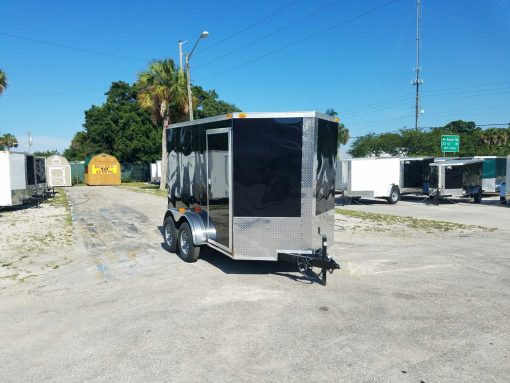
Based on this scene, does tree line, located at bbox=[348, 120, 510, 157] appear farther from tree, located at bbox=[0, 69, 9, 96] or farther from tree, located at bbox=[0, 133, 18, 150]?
tree, located at bbox=[0, 133, 18, 150]

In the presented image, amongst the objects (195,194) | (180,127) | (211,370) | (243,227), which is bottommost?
(211,370)

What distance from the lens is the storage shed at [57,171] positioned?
120 feet

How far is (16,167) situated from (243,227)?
47.5 ft

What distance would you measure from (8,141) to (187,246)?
80.2m

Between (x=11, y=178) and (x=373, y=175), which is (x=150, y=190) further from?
(x=373, y=175)

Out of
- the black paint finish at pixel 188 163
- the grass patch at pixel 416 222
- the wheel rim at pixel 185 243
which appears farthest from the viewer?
the grass patch at pixel 416 222

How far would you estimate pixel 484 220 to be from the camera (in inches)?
566

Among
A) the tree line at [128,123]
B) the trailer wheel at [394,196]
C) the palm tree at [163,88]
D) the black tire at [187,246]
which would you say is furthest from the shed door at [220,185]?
the tree line at [128,123]

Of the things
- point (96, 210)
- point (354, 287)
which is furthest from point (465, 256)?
point (96, 210)

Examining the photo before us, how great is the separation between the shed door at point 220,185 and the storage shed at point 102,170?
36243 mm

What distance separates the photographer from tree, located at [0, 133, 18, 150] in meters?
71.2

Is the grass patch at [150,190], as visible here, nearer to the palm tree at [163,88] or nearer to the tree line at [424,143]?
the palm tree at [163,88]

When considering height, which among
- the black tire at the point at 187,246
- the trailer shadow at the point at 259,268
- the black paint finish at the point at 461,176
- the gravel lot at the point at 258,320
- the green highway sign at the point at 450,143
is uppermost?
the green highway sign at the point at 450,143

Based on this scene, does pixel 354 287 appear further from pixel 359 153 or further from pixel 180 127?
pixel 359 153
